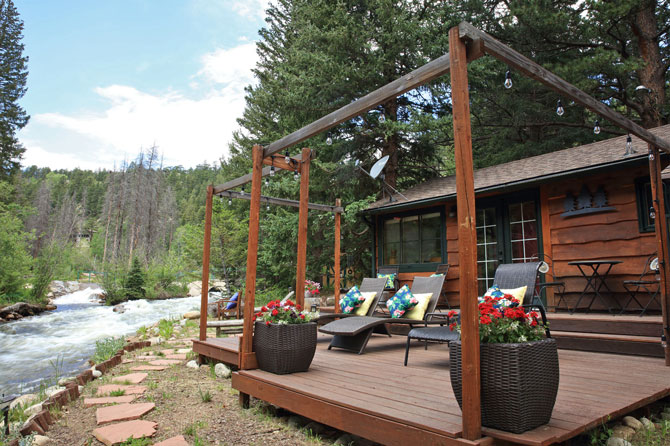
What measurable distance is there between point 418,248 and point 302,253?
16.9 ft

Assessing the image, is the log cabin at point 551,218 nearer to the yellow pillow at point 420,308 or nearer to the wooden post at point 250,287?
the yellow pillow at point 420,308

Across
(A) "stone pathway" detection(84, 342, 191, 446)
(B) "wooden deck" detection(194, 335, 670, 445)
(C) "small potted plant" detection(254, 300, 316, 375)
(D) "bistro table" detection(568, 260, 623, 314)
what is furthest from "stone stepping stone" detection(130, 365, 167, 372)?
(D) "bistro table" detection(568, 260, 623, 314)

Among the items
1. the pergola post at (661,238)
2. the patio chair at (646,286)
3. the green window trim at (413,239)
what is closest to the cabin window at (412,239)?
the green window trim at (413,239)

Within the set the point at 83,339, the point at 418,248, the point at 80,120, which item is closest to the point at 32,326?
the point at 83,339

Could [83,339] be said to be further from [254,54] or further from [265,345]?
[254,54]

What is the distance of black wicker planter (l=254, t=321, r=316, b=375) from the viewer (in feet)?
11.4

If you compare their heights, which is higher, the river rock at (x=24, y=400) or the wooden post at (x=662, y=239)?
the wooden post at (x=662, y=239)

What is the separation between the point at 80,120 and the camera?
43094 mm

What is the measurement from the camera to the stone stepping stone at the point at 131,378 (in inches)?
170

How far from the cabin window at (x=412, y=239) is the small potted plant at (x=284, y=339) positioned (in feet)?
17.4

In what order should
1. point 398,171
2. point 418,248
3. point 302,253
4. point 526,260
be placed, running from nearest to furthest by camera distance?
point 302,253, point 526,260, point 418,248, point 398,171

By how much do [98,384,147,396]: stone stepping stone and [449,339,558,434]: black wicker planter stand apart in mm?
3225

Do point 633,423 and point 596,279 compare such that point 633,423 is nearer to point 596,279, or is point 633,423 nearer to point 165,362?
point 596,279

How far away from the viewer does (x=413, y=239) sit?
8852 mm
